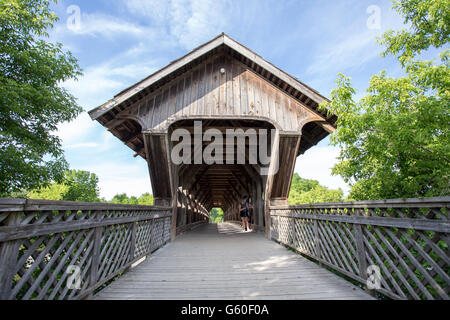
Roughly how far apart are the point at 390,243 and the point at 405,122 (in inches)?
135

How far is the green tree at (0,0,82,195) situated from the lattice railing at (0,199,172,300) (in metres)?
5.12

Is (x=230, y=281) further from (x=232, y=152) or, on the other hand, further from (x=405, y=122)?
(x=232, y=152)

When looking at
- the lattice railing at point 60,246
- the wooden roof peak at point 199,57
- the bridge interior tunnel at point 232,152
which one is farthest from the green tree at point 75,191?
the lattice railing at point 60,246

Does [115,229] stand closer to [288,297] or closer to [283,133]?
[288,297]

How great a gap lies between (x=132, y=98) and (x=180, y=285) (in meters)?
5.64

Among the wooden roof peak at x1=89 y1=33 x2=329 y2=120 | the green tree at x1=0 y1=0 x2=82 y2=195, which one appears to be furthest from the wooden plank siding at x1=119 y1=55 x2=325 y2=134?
the green tree at x1=0 y1=0 x2=82 y2=195

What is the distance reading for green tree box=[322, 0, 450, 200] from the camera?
4.66 meters

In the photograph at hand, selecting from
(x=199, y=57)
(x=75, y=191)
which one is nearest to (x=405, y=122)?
(x=199, y=57)

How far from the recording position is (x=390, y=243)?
2.65m

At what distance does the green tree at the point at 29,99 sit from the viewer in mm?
6305

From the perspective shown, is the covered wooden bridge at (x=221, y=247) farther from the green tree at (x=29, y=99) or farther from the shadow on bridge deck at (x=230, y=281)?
the green tree at (x=29, y=99)

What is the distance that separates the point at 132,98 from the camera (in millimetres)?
6652

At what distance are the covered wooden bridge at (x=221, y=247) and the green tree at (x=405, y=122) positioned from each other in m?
1.29
